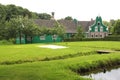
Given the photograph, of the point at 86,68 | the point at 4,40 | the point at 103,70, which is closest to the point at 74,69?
the point at 86,68

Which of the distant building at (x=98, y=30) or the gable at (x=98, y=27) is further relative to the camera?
the gable at (x=98, y=27)

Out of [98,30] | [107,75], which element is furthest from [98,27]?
[107,75]

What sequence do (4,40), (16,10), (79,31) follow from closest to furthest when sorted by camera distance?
(4,40) → (79,31) → (16,10)

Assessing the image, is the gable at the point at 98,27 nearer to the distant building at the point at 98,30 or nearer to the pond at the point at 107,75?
the distant building at the point at 98,30

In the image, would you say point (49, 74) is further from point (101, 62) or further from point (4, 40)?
point (4, 40)

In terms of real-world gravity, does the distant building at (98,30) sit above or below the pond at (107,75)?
above

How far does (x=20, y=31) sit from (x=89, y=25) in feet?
104

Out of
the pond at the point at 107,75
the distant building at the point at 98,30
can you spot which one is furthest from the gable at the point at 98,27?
the pond at the point at 107,75

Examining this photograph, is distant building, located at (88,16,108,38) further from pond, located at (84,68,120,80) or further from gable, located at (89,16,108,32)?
pond, located at (84,68,120,80)

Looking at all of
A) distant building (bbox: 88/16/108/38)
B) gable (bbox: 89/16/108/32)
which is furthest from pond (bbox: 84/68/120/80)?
gable (bbox: 89/16/108/32)

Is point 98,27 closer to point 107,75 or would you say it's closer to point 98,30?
point 98,30

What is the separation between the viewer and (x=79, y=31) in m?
72.6

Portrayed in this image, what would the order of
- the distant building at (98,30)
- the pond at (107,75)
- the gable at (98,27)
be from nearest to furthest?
the pond at (107,75) → the distant building at (98,30) → the gable at (98,27)

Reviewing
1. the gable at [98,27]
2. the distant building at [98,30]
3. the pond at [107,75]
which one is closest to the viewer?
the pond at [107,75]
